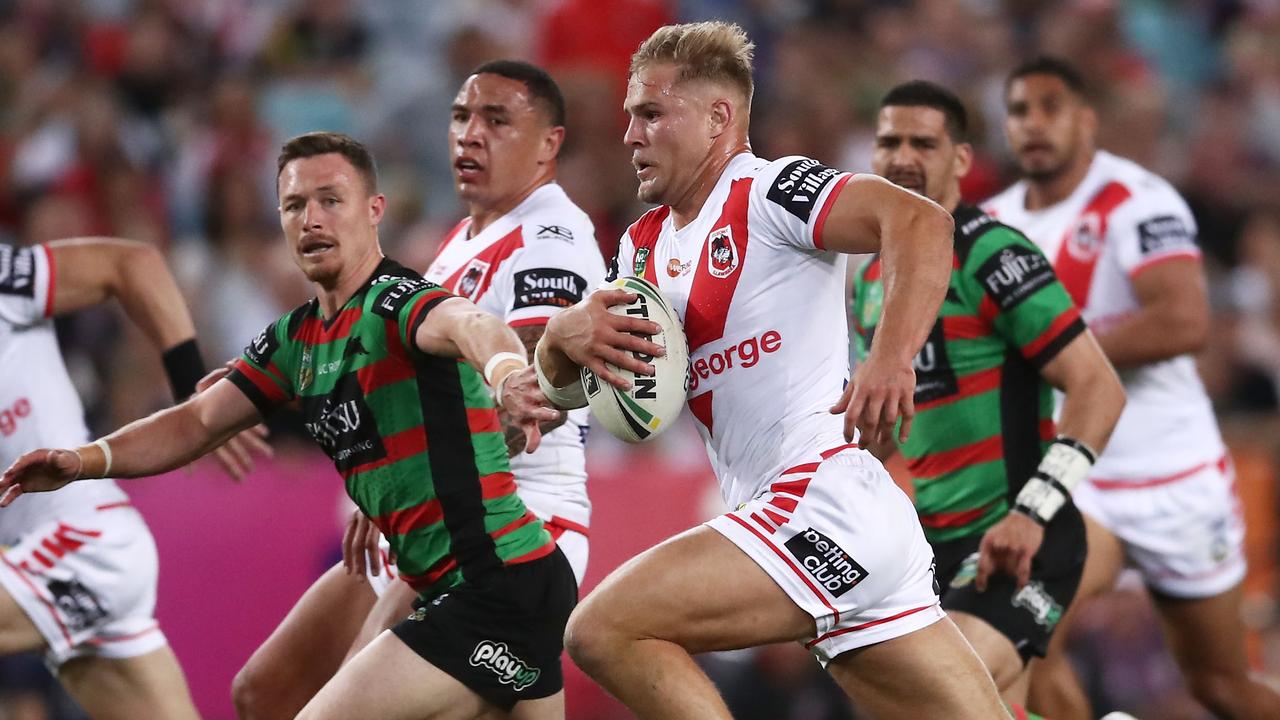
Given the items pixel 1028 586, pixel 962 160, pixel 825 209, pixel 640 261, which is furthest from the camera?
pixel 962 160

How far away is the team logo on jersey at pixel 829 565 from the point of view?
4414 mm

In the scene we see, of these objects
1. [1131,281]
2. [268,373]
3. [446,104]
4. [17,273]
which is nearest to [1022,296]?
[1131,281]

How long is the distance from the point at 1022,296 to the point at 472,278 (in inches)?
77.2

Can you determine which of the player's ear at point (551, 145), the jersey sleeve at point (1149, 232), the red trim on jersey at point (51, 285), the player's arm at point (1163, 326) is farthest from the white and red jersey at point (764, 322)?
the red trim on jersey at point (51, 285)

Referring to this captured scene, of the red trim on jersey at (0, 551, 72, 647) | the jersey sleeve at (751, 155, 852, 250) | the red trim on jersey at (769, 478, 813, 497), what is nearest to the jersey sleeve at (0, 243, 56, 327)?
the red trim on jersey at (0, 551, 72, 647)

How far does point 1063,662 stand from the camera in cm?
718

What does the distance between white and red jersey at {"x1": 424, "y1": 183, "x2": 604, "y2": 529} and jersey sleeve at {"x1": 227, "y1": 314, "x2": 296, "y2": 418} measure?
0.80 m

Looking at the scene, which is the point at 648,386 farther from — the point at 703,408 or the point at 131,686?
the point at 131,686

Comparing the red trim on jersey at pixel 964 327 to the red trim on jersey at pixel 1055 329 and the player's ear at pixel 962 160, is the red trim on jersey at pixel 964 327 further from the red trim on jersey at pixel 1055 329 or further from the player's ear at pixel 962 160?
the player's ear at pixel 962 160

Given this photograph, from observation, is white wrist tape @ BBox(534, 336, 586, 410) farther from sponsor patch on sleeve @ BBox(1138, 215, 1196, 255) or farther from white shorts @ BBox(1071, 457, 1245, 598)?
sponsor patch on sleeve @ BBox(1138, 215, 1196, 255)

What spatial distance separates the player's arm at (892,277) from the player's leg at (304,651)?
8.15ft

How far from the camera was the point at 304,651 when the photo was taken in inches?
234

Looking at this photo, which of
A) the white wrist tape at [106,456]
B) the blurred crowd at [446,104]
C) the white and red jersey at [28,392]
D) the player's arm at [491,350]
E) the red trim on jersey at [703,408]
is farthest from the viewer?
the blurred crowd at [446,104]

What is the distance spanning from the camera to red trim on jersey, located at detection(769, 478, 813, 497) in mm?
4500
